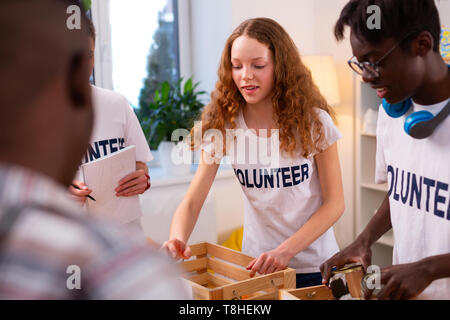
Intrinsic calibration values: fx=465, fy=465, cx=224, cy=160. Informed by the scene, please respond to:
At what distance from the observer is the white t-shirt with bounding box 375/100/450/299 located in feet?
2.76

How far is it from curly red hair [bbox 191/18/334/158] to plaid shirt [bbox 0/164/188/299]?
107 cm

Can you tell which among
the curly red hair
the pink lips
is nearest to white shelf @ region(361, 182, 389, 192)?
the curly red hair

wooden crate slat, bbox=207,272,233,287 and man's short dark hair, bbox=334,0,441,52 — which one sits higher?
man's short dark hair, bbox=334,0,441,52

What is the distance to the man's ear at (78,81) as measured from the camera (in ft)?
1.08

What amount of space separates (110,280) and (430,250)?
0.77 meters

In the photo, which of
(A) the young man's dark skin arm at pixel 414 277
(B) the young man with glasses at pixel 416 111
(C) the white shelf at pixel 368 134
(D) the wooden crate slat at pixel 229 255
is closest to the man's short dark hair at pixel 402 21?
(B) the young man with glasses at pixel 416 111

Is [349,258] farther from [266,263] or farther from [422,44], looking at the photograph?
[422,44]

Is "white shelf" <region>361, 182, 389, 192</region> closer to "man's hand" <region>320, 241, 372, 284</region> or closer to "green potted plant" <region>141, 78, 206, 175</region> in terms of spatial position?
"green potted plant" <region>141, 78, 206, 175</region>

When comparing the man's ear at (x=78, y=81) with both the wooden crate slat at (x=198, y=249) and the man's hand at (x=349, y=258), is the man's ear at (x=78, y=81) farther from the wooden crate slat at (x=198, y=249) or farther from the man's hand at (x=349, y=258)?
the wooden crate slat at (x=198, y=249)

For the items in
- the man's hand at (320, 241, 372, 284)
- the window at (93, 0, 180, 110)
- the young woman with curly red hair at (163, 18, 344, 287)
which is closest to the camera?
the man's hand at (320, 241, 372, 284)

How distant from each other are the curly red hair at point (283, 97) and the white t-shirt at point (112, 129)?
23cm

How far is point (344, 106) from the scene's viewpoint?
295cm
